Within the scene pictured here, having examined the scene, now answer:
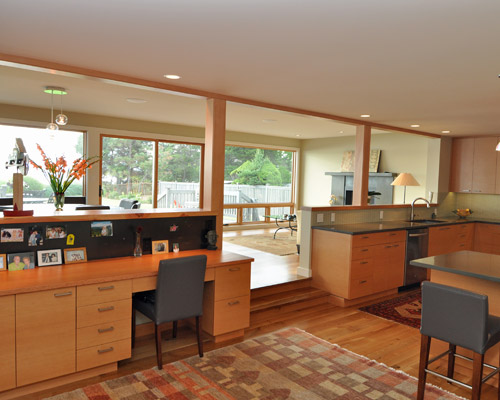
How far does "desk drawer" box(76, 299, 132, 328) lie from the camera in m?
2.83

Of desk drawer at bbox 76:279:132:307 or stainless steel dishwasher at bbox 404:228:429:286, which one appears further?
stainless steel dishwasher at bbox 404:228:429:286

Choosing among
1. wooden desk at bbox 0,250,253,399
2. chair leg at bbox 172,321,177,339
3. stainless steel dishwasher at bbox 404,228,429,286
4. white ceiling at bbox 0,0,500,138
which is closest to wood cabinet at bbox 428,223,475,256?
stainless steel dishwasher at bbox 404,228,429,286

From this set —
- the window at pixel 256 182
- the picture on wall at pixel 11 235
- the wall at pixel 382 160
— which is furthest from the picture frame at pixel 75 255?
the window at pixel 256 182

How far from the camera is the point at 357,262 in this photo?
4812 mm

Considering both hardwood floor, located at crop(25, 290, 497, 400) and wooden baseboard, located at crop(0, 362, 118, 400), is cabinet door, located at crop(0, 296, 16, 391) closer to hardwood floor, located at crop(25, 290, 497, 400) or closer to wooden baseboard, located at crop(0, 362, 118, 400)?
wooden baseboard, located at crop(0, 362, 118, 400)

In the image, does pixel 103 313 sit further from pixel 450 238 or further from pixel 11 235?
pixel 450 238

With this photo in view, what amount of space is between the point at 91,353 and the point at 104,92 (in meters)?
3.41

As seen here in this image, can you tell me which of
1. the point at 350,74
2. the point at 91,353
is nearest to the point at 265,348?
the point at 91,353

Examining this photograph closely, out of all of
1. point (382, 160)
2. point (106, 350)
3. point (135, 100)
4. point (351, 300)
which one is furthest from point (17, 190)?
point (382, 160)

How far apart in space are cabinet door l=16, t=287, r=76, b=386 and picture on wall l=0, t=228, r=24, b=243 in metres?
0.69

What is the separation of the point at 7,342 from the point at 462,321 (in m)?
2.83

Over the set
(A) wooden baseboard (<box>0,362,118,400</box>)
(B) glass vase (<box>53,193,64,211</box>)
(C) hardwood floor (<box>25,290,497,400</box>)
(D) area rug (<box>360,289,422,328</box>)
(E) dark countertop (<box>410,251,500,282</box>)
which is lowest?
(C) hardwood floor (<box>25,290,497,400</box>)

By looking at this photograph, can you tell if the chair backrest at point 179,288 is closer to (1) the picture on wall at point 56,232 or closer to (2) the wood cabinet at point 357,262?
(1) the picture on wall at point 56,232

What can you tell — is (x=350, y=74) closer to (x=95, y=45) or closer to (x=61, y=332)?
(x=95, y=45)
